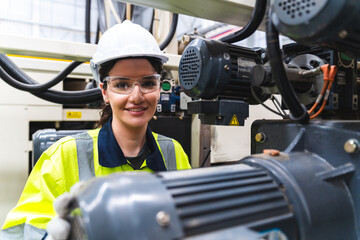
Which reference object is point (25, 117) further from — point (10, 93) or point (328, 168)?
point (328, 168)

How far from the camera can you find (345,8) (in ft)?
1.42

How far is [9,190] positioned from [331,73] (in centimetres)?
199

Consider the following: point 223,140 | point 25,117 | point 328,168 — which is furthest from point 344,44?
point 25,117

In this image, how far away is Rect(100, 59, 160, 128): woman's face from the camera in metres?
1.02

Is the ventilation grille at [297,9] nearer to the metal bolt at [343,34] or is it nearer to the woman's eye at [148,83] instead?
the metal bolt at [343,34]

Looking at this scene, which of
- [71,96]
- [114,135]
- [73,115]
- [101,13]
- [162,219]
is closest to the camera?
[162,219]

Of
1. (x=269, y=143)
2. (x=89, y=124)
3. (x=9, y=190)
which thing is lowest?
(x=9, y=190)

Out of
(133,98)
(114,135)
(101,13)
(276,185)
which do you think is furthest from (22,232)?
(101,13)

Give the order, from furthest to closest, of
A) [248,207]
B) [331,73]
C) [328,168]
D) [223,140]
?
1. [223,140]
2. [331,73]
3. [328,168]
4. [248,207]

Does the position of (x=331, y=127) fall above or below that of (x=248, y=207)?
above

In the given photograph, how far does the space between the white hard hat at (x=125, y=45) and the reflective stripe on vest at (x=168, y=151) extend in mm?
388

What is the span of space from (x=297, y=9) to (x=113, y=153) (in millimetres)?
798

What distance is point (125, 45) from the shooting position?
1.03m

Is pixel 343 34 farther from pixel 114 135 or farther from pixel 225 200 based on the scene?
pixel 114 135
